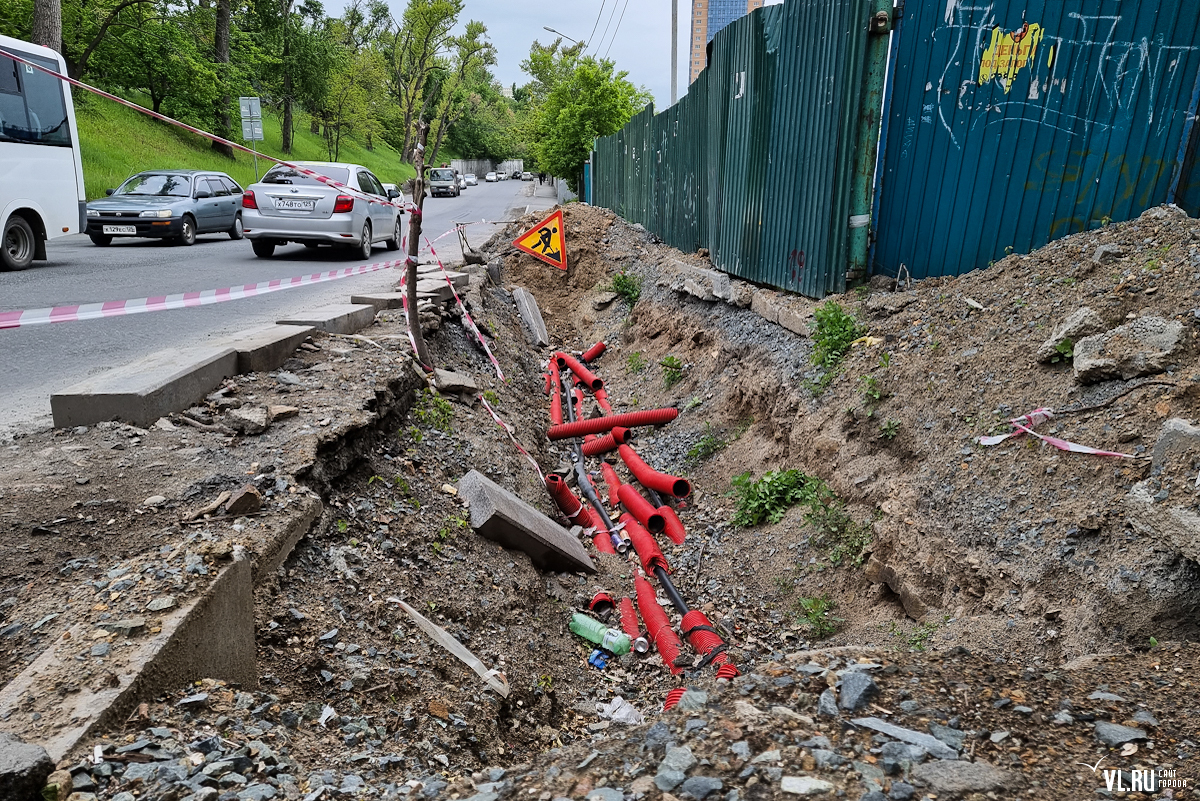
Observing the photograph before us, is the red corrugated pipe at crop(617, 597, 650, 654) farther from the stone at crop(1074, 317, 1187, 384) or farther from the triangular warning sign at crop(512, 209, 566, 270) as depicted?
the triangular warning sign at crop(512, 209, 566, 270)

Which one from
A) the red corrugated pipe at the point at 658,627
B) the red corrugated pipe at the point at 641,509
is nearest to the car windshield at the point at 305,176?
the red corrugated pipe at the point at 641,509

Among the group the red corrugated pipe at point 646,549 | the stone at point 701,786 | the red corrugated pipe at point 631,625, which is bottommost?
the red corrugated pipe at point 631,625

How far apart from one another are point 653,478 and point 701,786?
13.2ft

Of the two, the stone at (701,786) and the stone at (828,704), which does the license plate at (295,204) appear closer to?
the stone at (828,704)

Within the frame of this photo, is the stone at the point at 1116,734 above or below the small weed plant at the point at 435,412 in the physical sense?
above

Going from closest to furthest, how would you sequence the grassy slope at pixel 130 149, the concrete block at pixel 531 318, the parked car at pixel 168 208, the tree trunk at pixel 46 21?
1. the concrete block at pixel 531 318
2. the parked car at pixel 168 208
3. the tree trunk at pixel 46 21
4. the grassy slope at pixel 130 149

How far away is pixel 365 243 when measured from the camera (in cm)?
1313

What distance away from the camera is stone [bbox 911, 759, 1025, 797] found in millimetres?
1769

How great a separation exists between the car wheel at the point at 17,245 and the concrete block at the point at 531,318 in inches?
267

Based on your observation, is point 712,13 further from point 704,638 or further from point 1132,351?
point 704,638

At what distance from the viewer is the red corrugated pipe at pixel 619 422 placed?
22.3 feet

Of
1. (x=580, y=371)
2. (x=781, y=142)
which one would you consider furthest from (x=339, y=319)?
(x=781, y=142)

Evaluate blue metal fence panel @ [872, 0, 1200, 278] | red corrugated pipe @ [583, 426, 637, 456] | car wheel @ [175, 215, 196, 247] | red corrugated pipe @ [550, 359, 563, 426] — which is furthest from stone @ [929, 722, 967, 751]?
car wheel @ [175, 215, 196, 247]

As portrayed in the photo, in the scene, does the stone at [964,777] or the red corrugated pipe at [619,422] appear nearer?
the stone at [964,777]
